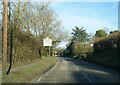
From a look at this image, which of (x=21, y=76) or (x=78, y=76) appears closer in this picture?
(x=21, y=76)

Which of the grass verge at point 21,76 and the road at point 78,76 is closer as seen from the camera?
the grass verge at point 21,76

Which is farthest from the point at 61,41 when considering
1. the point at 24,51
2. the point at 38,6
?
the point at 38,6

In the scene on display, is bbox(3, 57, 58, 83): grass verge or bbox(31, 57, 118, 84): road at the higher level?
bbox(3, 57, 58, 83): grass verge

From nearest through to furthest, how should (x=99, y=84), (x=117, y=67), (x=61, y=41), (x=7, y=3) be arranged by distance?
(x=99, y=84)
(x=7, y=3)
(x=117, y=67)
(x=61, y=41)

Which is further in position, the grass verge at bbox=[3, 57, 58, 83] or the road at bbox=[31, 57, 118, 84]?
the road at bbox=[31, 57, 118, 84]

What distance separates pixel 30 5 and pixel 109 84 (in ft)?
25.0

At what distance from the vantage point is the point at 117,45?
27062 mm

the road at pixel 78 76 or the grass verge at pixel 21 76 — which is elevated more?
the grass verge at pixel 21 76

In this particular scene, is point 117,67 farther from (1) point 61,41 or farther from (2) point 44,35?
(1) point 61,41

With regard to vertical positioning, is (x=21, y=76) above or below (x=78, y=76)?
above

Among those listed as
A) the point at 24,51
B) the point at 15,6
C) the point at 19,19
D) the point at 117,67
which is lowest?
the point at 117,67

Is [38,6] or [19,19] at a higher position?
[38,6]

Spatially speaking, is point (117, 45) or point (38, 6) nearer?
point (38, 6)

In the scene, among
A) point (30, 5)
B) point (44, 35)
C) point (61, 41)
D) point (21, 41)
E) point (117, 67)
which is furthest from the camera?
point (61, 41)
